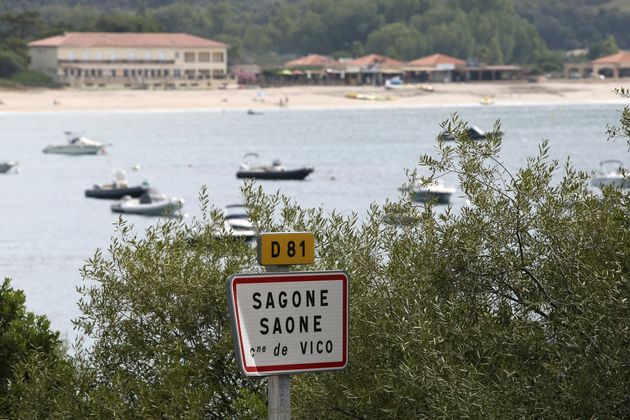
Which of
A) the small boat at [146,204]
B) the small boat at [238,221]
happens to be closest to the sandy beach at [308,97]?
the small boat at [146,204]

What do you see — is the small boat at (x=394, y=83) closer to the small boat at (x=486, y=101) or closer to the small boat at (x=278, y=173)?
the small boat at (x=486, y=101)

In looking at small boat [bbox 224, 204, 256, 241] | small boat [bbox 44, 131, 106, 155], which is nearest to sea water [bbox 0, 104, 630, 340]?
small boat [bbox 44, 131, 106, 155]

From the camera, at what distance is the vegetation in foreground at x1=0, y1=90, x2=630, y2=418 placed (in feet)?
32.3

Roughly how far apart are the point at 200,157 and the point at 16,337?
9355 centimetres

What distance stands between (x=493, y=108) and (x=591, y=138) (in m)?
55.0

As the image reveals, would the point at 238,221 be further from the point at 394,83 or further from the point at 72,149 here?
the point at 394,83

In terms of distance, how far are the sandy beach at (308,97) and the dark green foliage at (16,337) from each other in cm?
13003

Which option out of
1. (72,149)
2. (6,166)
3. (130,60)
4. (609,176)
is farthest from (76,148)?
(130,60)

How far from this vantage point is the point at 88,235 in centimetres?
5778

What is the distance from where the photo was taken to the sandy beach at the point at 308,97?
15062cm

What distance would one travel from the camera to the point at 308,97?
17362 centimetres

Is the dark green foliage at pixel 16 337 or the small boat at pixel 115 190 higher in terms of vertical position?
the dark green foliage at pixel 16 337

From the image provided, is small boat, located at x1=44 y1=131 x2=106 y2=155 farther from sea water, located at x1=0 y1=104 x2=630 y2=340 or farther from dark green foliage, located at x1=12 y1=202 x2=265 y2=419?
dark green foliage, located at x1=12 y1=202 x2=265 y2=419

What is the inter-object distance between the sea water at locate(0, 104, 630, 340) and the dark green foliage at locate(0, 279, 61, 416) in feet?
19.9
